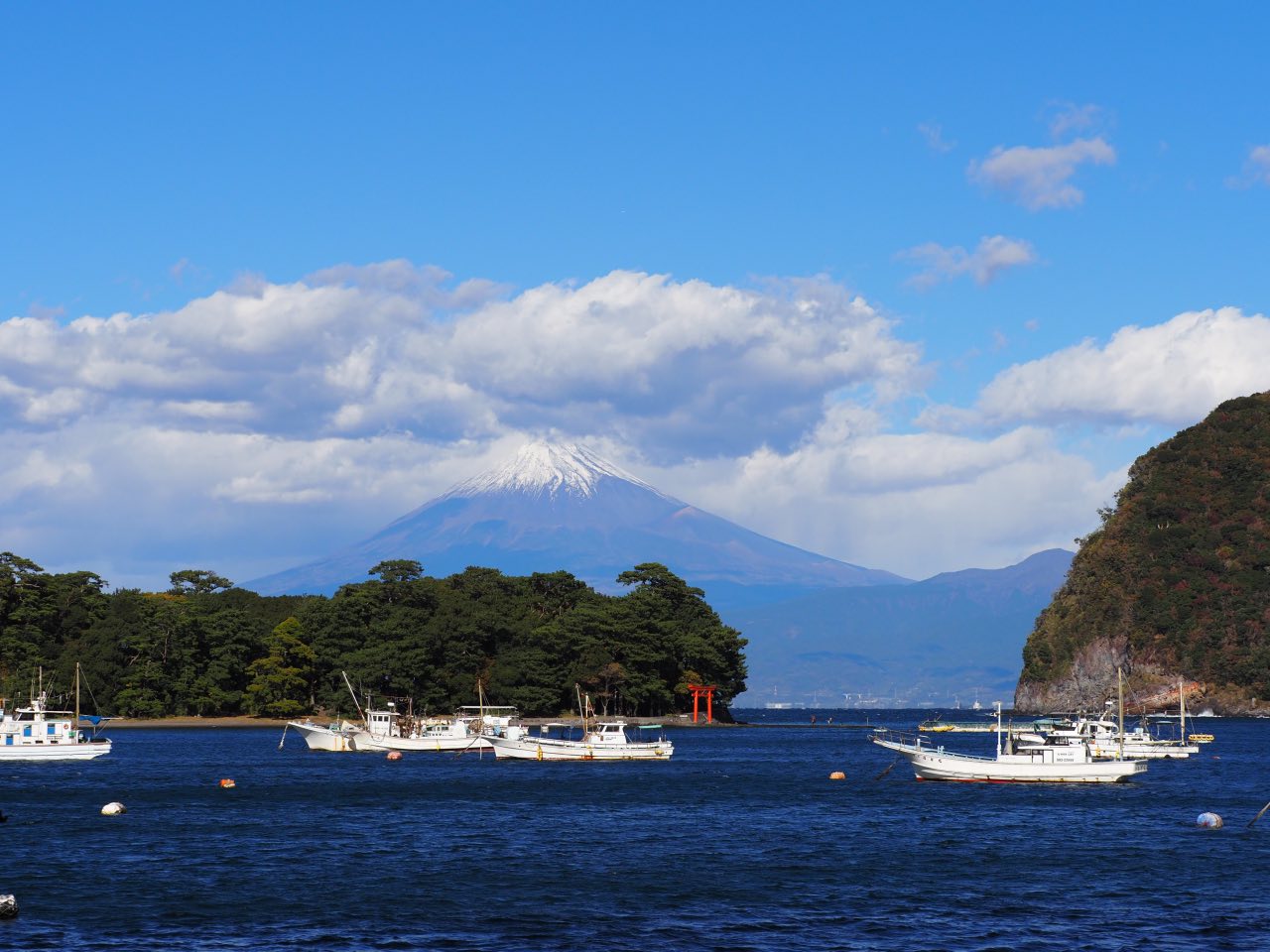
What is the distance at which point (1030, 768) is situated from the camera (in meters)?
94.9

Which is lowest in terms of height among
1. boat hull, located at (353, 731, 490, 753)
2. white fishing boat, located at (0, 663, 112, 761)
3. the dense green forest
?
boat hull, located at (353, 731, 490, 753)

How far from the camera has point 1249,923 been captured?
4466 centimetres

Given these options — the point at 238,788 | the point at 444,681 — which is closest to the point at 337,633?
the point at 444,681

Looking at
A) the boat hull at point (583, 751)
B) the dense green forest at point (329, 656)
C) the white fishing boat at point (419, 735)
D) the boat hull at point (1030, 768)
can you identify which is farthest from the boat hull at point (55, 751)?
the boat hull at point (1030, 768)

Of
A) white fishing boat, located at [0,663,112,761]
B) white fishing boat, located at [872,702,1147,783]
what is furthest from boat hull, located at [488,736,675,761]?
white fishing boat, located at [0,663,112,761]

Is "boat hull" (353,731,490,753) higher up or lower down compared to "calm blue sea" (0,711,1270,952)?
lower down

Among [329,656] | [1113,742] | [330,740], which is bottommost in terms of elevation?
[330,740]

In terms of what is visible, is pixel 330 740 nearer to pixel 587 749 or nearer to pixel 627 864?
pixel 587 749

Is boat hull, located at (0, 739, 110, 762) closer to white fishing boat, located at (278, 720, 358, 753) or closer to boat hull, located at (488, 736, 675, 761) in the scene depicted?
white fishing boat, located at (278, 720, 358, 753)

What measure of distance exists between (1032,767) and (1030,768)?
0.16 metres

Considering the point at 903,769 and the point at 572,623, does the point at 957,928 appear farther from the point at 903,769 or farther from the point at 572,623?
the point at 572,623

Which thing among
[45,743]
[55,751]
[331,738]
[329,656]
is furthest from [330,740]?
[329,656]

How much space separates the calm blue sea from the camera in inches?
1703

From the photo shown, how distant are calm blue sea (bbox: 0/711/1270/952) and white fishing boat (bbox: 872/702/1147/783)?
3.50 ft
